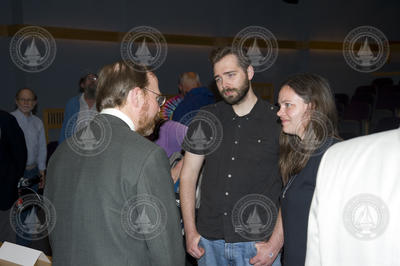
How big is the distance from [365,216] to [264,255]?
49.4 inches

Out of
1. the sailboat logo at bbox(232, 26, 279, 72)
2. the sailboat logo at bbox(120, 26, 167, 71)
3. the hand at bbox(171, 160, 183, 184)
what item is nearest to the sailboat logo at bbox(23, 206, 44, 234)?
the hand at bbox(171, 160, 183, 184)

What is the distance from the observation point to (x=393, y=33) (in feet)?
36.3

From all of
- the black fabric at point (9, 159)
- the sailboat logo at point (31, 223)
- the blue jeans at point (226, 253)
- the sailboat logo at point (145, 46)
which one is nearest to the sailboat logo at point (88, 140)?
the blue jeans at point (226, 253)

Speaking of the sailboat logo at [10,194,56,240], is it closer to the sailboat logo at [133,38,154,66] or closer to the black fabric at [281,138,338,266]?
the black fabric at [281,138,338,266]

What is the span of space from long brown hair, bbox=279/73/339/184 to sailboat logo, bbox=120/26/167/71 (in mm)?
6063

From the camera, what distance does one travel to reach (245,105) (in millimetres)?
2066

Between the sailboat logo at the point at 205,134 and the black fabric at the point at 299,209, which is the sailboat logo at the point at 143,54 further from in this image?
the black fabric at the point at 299,209

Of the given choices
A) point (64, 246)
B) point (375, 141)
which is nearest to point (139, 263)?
point (64, 246)

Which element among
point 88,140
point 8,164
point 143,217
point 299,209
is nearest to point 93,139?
point 88,140

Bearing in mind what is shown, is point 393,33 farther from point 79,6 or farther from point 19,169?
point 19,169

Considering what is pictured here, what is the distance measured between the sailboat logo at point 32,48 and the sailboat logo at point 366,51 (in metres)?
7.92

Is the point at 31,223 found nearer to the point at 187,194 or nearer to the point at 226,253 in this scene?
the point at 187,194

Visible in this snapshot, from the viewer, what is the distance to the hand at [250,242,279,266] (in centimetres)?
189

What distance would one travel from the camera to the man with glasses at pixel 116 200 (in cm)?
115
